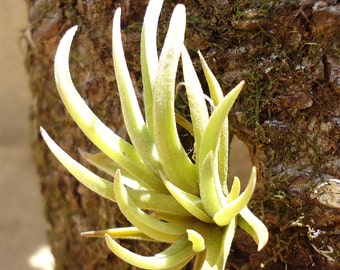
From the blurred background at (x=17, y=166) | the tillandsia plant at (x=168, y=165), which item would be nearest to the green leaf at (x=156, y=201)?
the tillandsia plant at (x=168, y=165)

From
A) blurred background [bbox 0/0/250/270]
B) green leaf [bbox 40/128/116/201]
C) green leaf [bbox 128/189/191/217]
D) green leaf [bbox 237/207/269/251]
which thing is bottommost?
blurred background [bbox 0/0/250/270]

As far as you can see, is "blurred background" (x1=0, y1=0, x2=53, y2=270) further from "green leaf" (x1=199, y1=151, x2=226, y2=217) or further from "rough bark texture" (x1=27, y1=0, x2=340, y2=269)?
"green leaf" (x1=199, y1=151, x2=226, y2=217)

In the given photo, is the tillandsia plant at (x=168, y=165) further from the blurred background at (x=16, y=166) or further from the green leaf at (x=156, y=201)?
the blurred background at (x=16, y=166)

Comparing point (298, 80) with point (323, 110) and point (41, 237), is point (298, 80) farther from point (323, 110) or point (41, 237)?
point (41, 237)

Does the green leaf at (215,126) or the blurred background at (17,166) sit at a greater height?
the green leaf at (215,126)

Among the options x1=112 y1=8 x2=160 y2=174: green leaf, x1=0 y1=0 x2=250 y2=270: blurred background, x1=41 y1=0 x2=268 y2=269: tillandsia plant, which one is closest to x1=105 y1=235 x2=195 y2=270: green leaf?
x1=41 y1=0 x2=268 y2=269: tillandsia plant

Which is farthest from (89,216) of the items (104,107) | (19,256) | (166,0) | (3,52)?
(3,52)

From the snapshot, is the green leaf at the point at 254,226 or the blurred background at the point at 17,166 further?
the blurred background at the point at 17,166
